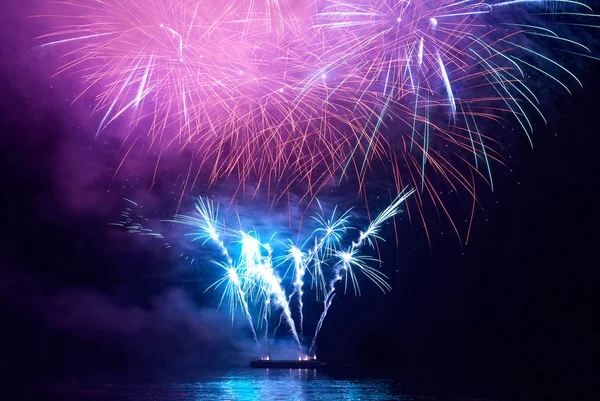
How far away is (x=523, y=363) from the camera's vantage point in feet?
169

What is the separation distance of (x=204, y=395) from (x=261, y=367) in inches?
2297

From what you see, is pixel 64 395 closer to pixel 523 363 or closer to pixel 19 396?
pixel 19 396

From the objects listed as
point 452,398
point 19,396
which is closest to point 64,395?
point 19,396

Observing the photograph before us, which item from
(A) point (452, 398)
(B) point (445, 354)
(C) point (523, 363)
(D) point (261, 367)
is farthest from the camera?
(D) point (261, 367)

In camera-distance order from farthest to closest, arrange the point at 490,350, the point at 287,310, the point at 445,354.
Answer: the point at 445,354
the point at 490,350
the point at 287,310

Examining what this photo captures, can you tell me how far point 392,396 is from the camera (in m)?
30.2

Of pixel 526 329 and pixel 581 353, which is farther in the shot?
pixel 526 329

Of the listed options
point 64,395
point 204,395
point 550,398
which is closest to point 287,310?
point 204,395

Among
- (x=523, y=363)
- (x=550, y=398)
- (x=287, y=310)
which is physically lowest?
(x=550, y=398)

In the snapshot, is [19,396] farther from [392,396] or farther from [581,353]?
[581,353]

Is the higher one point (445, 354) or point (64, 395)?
point (445, 354)

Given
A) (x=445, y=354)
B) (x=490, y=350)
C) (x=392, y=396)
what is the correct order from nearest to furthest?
(x=392, y=396) → (x=490, y=350) → (x=445, y=354)

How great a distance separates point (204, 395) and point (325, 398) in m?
6.52

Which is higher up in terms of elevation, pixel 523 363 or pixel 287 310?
pixel 287 310
